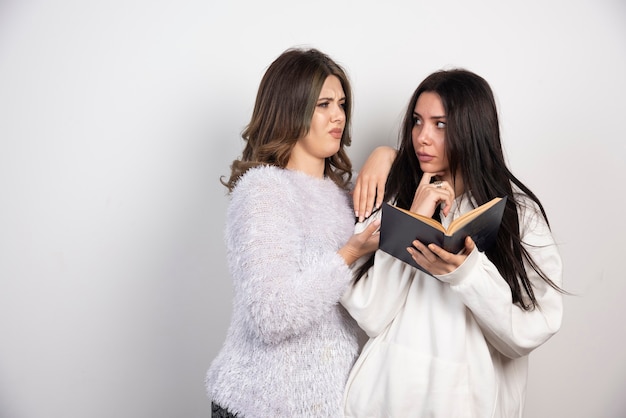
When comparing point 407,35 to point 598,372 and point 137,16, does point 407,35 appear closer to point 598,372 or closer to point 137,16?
point 137,16

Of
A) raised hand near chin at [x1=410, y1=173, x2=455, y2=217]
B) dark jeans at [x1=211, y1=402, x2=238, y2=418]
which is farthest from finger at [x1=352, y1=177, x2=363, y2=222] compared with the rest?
dark jeans at [x1=211, y1=402, x2=238, y2=418]

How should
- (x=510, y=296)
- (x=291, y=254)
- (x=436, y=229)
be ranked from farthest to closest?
(x=291, y=254), (x=510, y=296), (x=436, y=229)

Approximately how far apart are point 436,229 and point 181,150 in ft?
5.34

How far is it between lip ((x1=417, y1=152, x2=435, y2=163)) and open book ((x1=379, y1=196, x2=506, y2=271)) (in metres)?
0.39

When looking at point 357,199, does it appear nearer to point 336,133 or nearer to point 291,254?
point 336,133

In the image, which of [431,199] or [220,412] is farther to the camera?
[220,412]

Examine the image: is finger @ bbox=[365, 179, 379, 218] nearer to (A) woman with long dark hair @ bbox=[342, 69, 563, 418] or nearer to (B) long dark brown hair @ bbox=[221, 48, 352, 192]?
(A) woman with long dark hair @ bbox=[342, 69, 563, 418]

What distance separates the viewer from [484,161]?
2037 mm

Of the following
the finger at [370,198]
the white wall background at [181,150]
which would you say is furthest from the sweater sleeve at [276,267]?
the white wall background at [181,150]

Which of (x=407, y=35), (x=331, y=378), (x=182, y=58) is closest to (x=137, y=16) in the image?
(x=182, y=58)

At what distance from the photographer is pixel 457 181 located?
2129 mm

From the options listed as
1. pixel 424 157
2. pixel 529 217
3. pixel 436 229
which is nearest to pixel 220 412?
pixel 436 229

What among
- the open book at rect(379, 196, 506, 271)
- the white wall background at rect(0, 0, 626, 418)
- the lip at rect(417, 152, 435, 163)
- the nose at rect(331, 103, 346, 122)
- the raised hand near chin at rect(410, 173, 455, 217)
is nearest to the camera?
the open book at rect(379, 196, 506, 271)

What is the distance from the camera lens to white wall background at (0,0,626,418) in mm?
2717
